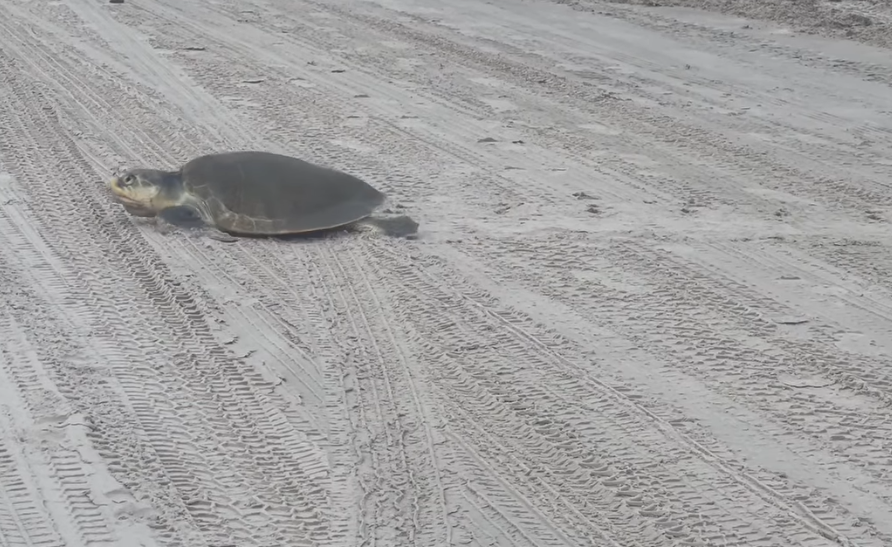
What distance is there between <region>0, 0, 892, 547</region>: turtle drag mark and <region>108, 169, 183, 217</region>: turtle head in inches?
4.9

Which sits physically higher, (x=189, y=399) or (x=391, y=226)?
(x=391, y=226)

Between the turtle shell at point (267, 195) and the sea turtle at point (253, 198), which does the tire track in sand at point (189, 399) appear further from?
the turtle shell at point (267, 195)

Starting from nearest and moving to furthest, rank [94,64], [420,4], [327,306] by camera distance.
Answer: [327,306] → [94,64] → [420,4]

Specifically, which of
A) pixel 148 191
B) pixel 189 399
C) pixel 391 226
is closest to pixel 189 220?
pixel 148 191

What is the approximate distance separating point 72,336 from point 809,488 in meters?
2.56

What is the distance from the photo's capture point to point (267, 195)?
5.32m

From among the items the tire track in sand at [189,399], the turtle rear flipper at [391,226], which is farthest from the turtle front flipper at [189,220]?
the turtle rear flipper at [391,226]

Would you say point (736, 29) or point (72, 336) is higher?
point (736, 29)

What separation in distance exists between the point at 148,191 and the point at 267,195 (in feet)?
1.98

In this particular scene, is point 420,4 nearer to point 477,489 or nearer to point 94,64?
point 94,64

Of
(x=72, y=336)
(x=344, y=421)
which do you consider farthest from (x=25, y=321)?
(x=344, y=421)

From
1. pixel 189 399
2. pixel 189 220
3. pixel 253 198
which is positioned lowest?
pixel 189 399

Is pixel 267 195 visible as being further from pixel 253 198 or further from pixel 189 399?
pixel 189 399

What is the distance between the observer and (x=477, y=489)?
3.44 metres
